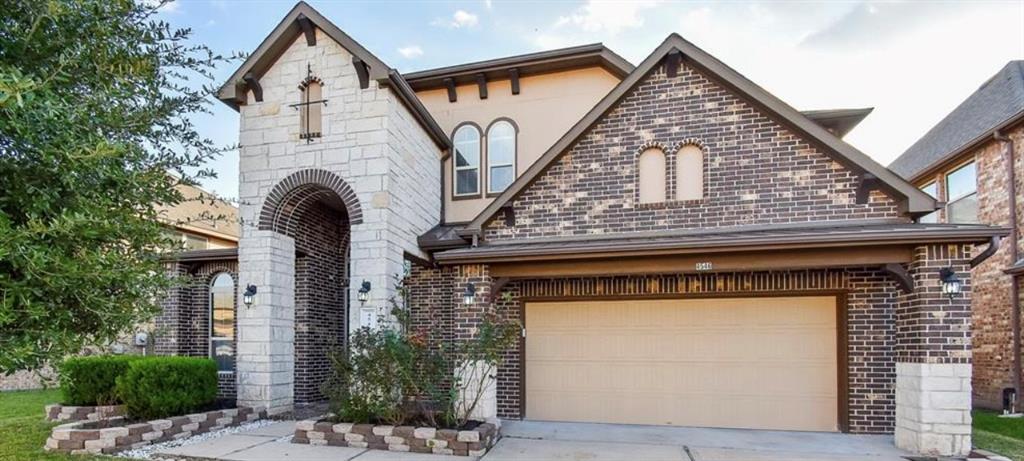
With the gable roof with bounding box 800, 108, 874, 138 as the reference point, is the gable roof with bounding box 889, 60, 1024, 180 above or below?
above

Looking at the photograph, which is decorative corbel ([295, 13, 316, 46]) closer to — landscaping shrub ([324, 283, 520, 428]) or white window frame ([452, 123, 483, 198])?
white window frame ([452, 123, 483, 198])

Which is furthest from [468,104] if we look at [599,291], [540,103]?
[599,291]

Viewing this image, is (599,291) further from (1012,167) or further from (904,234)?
(1012,167)

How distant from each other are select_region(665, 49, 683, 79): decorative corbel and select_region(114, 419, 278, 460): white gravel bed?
855 cm

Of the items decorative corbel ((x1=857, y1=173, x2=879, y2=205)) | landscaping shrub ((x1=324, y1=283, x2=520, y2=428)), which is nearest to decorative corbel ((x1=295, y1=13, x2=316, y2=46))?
landscaping shrub ((x1=324, y1=283, x2=520, y2=428))

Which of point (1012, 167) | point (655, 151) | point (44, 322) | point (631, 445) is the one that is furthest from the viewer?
point (1012, 167)

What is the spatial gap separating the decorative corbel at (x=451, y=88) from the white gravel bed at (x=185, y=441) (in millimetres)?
7239

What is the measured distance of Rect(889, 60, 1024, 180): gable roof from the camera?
37.5 ft

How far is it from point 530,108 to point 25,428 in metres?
10.3

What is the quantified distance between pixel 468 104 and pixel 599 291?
17.7ft

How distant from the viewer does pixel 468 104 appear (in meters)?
12.0

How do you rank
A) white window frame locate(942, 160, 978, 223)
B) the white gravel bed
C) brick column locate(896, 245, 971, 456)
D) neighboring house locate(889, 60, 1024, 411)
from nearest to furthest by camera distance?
brick column locate(896, 245, 971, 456)
the white gravel bed
neighboring house locate(889, 60, 1024, 411)
white window frame locate(942, 160, 978, 223)

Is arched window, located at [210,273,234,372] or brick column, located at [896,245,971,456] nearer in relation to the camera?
brick column, located at [896,245,971,456]

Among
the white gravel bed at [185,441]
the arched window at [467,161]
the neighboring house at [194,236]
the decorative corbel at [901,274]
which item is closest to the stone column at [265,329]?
the white gravel bed at [185,441]
